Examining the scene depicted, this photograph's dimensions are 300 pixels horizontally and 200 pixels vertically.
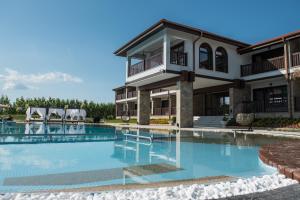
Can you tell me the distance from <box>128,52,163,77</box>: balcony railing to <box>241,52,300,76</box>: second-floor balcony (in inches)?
291

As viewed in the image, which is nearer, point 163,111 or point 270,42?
point 270,42

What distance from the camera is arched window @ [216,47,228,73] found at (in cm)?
1870

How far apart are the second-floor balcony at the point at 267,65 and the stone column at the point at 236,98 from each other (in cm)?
141

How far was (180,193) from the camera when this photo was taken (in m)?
2.85

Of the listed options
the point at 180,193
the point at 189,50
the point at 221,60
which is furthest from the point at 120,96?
the point at 180,193

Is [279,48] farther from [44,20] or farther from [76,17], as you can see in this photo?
[44,20]

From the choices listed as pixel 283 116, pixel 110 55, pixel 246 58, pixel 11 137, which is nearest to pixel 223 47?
pixel 246 58

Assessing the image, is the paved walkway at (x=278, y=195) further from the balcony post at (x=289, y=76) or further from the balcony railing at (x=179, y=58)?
the balcony post at (x=289, y=76)

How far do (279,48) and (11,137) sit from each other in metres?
18.2

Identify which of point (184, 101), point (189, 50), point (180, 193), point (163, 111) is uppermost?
point (189, 50)

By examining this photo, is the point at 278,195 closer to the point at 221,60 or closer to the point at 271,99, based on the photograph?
the point at 221,60

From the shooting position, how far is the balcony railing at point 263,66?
16.9 meters

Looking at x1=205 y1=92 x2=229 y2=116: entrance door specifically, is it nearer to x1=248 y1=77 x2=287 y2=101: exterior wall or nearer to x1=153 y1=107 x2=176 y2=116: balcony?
x1=248 y1=77 x2=287 y2=101: exterior wall

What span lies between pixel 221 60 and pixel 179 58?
14.2 feet
